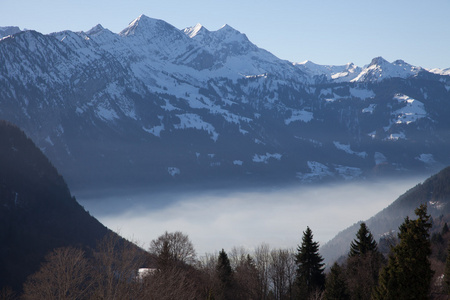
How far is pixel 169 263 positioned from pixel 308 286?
71.4 feet

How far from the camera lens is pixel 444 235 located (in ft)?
483

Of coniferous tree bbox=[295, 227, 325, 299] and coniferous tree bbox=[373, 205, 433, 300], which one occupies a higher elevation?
coniferous tree bbox=[295, 227, 325, 299]

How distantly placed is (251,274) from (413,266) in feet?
144

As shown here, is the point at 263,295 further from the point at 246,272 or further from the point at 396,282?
the point at 396,282

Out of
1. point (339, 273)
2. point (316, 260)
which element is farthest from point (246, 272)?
point (339, 273)

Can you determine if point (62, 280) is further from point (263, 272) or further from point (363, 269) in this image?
point (263, 272)

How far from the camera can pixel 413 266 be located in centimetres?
4181

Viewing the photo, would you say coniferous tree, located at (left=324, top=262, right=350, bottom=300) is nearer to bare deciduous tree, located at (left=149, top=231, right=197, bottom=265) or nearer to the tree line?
the tree line

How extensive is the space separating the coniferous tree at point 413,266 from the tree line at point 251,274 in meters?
0.07

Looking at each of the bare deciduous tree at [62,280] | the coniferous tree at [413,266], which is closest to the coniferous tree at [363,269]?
the coniferous tree at [413,266]

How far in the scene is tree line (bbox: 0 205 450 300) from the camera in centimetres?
4203

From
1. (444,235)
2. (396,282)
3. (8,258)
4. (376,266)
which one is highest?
(8,258)

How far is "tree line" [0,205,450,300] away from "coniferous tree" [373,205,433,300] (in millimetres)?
→ 70

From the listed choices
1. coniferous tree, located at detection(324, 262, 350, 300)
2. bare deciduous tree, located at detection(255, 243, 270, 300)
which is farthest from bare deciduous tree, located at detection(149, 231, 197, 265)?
coniferous tree, located at detection(324, 262, 350, 300)
